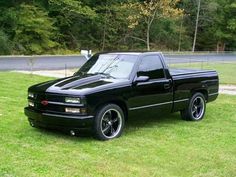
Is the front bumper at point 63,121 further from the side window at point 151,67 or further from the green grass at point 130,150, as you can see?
the side window at point 151,67

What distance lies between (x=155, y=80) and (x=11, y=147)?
3260mm

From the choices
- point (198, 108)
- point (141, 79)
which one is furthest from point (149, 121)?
point (141, 79)

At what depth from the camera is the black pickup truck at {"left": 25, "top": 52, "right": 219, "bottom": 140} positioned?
289 inches

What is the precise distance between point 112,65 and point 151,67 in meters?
0.80

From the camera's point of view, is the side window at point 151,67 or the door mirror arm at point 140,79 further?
the side window at point 151,67

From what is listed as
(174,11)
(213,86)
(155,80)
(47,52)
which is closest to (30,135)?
(155,80)

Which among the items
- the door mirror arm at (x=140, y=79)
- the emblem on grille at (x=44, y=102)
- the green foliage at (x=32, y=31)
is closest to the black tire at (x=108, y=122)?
the door mirror arm at (x=140, y=79)

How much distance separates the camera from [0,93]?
12633mm

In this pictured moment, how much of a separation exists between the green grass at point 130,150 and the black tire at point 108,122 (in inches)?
5.7

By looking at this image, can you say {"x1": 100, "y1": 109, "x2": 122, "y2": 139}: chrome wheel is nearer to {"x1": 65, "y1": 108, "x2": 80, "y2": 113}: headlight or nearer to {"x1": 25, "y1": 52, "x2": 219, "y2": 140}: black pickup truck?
{"x1": 25, "y1": 52, "x2": 219, "y2": 140}: black pickup truck

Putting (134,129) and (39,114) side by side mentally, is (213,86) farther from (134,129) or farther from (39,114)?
(39,114)

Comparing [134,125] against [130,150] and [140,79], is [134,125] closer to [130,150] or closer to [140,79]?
[140,79]

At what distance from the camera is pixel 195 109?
9.90 meters

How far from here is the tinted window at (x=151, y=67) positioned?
8.54 meters
